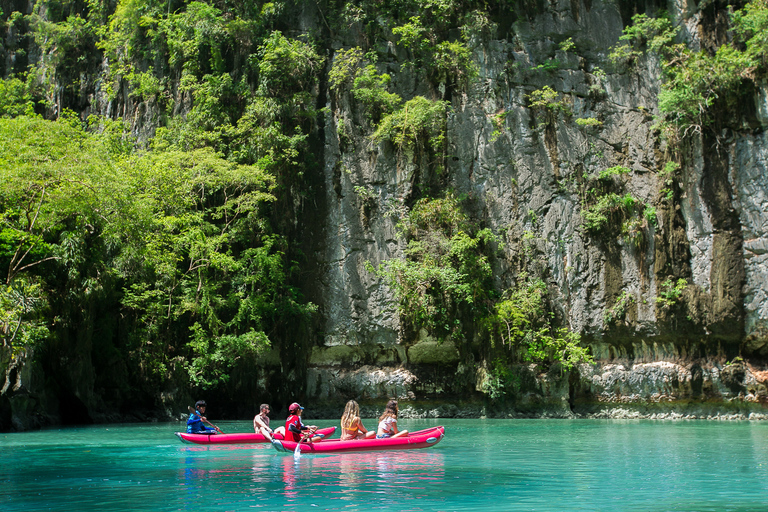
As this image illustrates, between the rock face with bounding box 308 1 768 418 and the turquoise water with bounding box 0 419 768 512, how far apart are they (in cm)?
818

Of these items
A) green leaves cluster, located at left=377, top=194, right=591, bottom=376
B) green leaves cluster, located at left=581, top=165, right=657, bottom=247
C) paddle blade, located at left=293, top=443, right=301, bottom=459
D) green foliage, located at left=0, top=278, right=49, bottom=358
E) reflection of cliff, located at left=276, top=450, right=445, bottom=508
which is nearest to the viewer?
reflection of cliff, located at left=276, top=450, right=445, bottom=508

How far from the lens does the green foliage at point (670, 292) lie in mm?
21953

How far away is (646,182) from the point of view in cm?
2366

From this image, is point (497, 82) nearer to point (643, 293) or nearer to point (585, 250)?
point (585, 250)

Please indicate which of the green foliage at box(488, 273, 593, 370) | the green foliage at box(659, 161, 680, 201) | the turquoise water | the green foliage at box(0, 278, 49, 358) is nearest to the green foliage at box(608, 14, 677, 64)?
the green foliage at box(659, 161, 680, 201)

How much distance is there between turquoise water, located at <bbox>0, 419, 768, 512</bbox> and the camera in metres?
6.55

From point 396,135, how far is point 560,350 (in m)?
9.98

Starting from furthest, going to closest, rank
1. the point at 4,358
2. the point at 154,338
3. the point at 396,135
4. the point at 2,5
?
1. the point at 2,5
2. the point at 396,135
3. the point at 154,338
4. the point at 4,358

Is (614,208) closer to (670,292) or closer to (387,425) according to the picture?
(670,292)

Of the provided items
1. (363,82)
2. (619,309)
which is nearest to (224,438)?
(619,309)

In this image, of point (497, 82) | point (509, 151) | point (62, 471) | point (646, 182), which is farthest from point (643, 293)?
point (62, 471)

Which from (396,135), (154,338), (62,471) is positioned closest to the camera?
(62,471)

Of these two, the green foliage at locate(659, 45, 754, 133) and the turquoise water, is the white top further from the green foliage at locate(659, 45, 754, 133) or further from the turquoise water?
the green foliage at locate(659, 45, 754, 133)

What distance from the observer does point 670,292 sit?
72.4 ft
